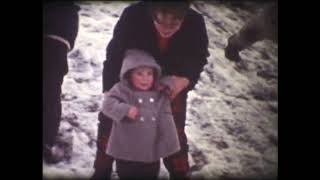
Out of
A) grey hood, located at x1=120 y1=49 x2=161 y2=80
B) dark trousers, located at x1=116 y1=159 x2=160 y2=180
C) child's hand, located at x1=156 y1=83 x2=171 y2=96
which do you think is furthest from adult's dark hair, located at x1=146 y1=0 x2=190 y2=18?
dark trousers, located at x1=116 y1=159 x2=160 y2=180

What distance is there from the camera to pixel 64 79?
8.80ft

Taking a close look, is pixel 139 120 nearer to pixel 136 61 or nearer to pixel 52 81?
pixel 136 61

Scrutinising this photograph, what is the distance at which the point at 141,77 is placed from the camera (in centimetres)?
266

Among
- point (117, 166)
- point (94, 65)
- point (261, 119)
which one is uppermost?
point (94, 65)

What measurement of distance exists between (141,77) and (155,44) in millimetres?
147

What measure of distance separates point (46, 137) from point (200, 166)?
62 cm

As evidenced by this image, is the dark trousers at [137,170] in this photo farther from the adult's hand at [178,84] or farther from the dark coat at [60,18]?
the dark coat at [60,18]

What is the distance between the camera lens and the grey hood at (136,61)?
265 cm

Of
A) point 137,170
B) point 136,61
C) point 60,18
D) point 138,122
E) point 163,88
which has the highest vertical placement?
point 60,18

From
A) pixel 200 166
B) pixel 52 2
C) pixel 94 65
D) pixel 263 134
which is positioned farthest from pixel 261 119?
pixel 52 2

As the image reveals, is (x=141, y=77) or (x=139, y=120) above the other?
(x=141, y=77)

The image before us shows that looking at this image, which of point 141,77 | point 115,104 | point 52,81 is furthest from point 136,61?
point 52,81
